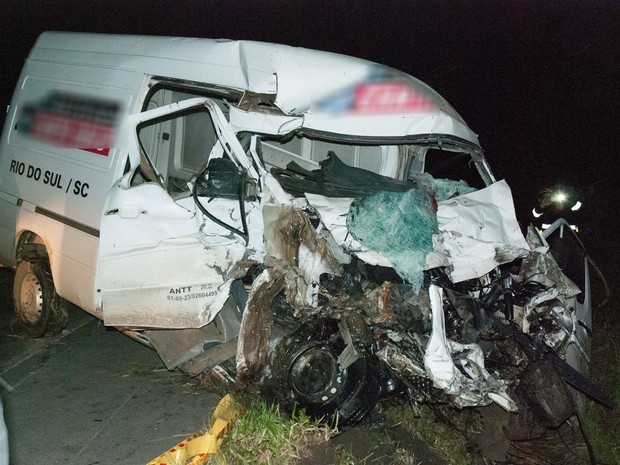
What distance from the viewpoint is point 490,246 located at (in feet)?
11.7

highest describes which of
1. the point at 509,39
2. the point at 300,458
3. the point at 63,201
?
the point at 509,39

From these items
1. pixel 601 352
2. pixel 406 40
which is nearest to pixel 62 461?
pixel 601 352

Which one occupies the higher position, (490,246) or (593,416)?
→ (490,246)

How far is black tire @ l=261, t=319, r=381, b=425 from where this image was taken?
3.43m

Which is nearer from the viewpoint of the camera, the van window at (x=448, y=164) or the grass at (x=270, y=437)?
the grass at (x=270, y=437)

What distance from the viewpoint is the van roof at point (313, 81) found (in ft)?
11.4

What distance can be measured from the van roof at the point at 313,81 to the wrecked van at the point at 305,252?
1cm

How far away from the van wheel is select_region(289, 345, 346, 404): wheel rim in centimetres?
238

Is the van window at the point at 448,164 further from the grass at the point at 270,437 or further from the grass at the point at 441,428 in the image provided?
the grass at the point at 270,437

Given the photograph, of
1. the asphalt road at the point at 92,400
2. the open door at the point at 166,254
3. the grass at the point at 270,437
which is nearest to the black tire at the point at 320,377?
the grass at the point at 270,437

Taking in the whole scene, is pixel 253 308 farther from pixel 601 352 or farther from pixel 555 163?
pixel 555 163

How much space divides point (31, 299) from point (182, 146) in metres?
1.88

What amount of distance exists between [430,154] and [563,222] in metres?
1.35

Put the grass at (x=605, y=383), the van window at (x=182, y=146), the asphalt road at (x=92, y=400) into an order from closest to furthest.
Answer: the asphalt road at (x=92, y=400), the grass at (x=605, y=383), the van window at (x=182, y=146)
